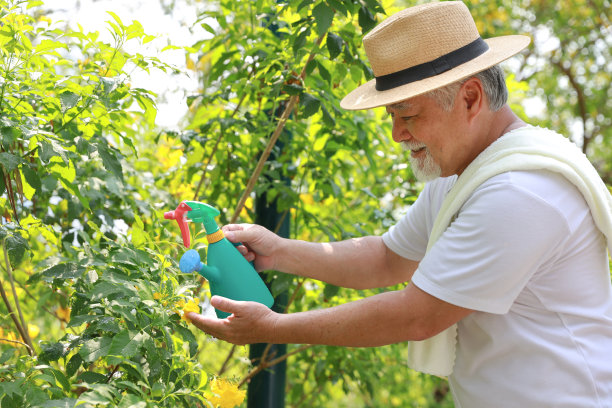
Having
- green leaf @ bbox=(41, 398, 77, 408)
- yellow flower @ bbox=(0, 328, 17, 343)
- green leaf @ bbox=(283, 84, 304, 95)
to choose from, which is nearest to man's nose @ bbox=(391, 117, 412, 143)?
green leaf @ bbox=(283, 84, 304, 95)

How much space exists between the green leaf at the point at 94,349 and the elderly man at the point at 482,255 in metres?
0.24

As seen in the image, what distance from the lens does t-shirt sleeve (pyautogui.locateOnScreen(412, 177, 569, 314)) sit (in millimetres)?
1470

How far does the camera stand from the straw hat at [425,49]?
5.49 feet

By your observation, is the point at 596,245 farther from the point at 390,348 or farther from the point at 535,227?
the point at 390,348

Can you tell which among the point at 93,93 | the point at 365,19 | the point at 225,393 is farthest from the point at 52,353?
the point at 365,19

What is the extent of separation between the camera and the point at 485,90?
1672 mm

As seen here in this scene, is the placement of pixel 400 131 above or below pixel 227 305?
above

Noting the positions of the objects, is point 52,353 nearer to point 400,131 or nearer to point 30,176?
point 30,176

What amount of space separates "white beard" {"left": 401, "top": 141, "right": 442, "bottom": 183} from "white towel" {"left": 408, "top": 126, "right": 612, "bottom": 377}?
82 millimetres

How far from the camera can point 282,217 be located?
274 centimetres

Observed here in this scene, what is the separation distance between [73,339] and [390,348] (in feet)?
6.20

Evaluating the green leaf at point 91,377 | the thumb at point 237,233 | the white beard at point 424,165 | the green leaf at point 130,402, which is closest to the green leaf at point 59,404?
the green leaf at point 130,402

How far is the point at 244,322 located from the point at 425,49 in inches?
31.0

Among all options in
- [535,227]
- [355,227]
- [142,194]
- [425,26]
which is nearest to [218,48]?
[142,194]
